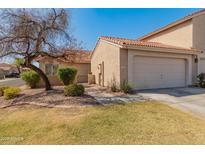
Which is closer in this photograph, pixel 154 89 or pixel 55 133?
pixel 55 133

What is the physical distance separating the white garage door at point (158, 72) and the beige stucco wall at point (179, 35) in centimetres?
250

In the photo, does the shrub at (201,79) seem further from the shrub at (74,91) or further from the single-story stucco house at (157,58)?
the shrub at (74,91)

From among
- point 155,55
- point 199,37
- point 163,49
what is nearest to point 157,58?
point 155,55

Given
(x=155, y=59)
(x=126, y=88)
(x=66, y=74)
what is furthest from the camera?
(x=66, y=74)

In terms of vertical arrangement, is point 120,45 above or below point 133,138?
above

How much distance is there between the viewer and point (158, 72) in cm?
1255

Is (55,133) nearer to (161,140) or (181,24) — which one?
(161,140)

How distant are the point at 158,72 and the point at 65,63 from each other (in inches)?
310

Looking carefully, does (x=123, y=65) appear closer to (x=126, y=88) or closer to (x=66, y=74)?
(x=126, y=88)

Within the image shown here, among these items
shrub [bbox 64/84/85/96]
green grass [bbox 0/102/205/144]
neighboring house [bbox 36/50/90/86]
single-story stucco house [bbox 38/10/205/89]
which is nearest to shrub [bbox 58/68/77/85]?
neighboring house [bbox 36/50/90/86]
